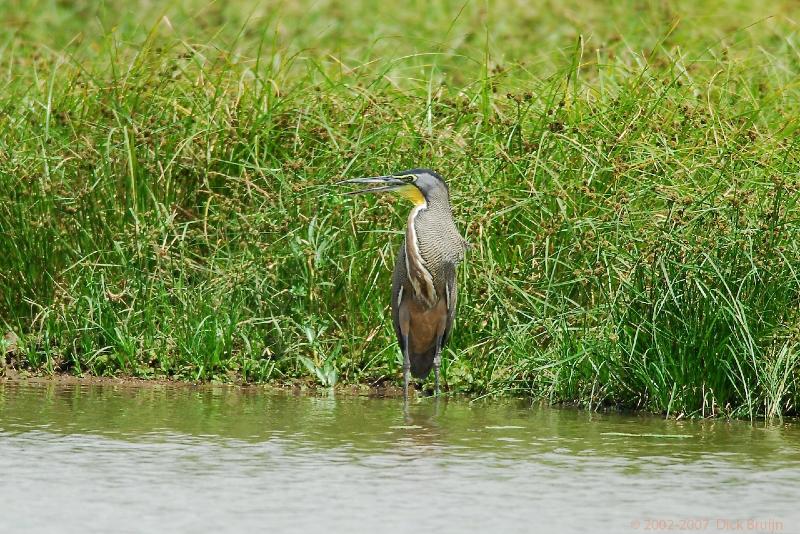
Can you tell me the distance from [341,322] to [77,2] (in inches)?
423

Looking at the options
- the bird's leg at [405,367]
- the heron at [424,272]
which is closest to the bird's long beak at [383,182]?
the heron at [424,272]

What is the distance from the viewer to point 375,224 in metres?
8.30

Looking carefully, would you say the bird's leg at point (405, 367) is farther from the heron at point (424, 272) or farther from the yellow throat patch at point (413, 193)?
the yellow throat patch at point (413, 193)

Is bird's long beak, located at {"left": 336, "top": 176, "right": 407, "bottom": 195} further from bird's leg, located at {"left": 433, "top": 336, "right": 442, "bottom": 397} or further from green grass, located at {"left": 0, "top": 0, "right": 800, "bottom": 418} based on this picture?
bird's leg, located at {"left": 433, "top": 336, "right": 442, "bottom": 397}

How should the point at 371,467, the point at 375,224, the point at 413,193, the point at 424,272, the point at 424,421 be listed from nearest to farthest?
1. the point at 371,467
2. the point at 424,421
3. the point at 424,272
4. the point at 413,193
5. the point at 375,224

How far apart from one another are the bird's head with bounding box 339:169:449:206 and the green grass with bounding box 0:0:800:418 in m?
0.31

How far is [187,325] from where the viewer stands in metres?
8.02

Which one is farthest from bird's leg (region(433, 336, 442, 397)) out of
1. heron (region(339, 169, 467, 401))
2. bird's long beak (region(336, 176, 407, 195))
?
bird's long beak (region(336, 176, 407, 195))

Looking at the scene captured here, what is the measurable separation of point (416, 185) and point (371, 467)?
2.33 m

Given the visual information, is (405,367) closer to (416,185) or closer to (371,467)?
(416,185)

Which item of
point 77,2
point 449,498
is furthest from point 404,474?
point 77,2

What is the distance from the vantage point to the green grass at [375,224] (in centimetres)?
724

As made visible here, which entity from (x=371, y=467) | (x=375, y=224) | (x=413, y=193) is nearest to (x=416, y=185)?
(x=413, y=193)

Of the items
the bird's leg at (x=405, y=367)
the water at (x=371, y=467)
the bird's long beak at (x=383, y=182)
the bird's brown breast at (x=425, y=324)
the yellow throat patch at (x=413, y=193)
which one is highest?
the bird's long beak at (x=383, y=182)
